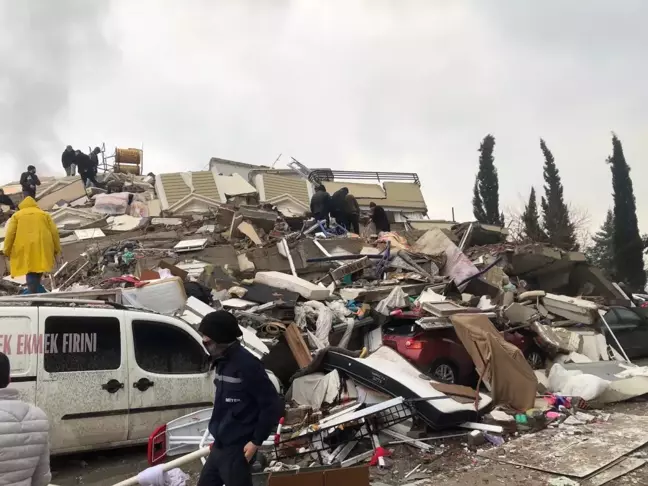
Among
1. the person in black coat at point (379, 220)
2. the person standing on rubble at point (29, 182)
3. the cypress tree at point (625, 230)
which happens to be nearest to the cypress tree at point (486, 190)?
the cypress tree at point (625, 230)

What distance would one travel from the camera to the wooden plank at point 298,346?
26.3ft

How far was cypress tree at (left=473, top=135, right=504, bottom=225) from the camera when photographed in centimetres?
3969

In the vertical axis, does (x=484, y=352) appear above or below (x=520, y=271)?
below

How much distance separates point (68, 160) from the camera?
69.3ft

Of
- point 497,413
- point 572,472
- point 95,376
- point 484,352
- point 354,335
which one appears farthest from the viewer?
point 354,335

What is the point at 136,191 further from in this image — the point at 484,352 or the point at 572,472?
the point at 572,472

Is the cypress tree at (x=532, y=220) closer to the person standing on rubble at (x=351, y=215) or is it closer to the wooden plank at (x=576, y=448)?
the person standing on rubble at (x=351, y=215)

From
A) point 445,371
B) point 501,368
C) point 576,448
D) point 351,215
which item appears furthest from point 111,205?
point 576,448

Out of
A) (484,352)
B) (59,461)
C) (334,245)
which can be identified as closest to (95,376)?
(59,461)

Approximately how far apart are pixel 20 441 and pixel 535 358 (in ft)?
29.6

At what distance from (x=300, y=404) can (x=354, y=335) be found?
273 centimetres

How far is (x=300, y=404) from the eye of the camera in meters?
6.88

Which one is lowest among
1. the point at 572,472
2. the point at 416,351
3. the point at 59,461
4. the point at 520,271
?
the point at 572,472

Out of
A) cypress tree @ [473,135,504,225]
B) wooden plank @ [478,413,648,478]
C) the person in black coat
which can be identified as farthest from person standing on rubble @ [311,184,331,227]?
cypress tree @ [473,135,504,225]
